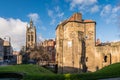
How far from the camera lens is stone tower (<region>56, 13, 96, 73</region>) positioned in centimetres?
5362

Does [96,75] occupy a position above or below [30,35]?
below

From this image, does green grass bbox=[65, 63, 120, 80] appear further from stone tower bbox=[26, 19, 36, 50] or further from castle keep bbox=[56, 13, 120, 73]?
stone tower bbox=[26, 19, 36, 50]

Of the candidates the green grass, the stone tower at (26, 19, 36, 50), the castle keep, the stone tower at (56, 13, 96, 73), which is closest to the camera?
the green grass

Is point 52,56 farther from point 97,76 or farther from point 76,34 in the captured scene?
point 97,76

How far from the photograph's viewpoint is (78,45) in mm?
53875

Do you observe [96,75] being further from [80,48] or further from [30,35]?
[30,35]

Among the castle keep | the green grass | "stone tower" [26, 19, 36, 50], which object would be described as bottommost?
the green grass

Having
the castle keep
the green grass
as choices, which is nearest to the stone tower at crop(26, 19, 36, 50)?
the castle keep

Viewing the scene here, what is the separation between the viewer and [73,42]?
5397 cm

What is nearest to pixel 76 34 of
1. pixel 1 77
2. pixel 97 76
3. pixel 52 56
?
pixel 1 77

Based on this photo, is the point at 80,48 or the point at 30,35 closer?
the point at 80,48

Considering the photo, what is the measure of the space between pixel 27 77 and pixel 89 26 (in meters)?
30.4

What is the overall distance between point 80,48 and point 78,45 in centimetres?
74

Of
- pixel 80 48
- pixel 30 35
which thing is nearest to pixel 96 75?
pixel 80 48
